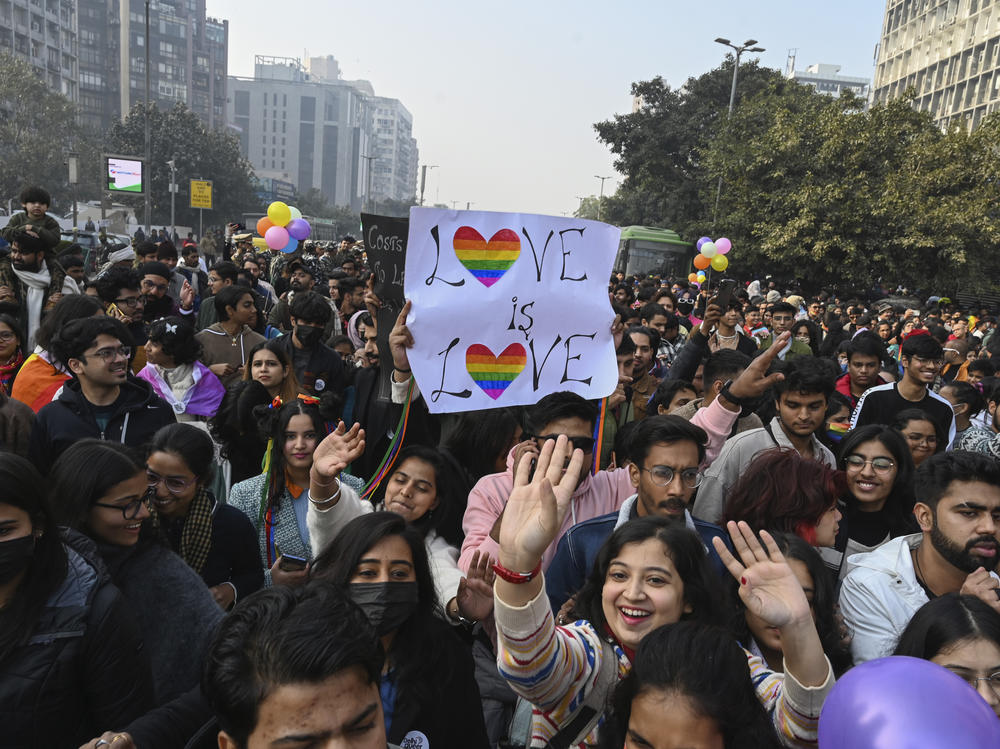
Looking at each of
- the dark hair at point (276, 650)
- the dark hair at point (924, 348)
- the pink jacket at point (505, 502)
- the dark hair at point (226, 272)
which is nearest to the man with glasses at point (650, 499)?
the pink jacket at point (505, 502)

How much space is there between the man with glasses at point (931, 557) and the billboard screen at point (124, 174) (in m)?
30.9

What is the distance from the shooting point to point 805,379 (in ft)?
12.6

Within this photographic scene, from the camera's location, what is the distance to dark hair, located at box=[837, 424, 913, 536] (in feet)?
11.6

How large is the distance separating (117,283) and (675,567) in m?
4.90

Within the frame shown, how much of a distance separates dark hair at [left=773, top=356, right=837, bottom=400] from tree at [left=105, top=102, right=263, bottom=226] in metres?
51.5

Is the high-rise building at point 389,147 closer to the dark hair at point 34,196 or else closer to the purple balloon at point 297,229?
the purple balloon at point 297,229

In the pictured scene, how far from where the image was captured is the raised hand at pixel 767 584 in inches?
73.9

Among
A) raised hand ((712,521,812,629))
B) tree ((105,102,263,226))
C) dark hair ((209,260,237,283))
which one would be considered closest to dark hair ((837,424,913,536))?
raised hand ((712,521,812,629))

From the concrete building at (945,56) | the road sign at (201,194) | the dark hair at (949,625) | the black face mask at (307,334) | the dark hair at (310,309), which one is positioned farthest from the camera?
the concrete building at (945,56)

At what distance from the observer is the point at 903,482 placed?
3.54 m

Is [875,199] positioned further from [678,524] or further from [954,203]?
[678,524]

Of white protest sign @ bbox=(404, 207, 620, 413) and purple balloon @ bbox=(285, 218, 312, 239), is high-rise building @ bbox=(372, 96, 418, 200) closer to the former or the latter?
purple balloon @ bbox=(285, 218, 312, 239)

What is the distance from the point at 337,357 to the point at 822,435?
10.5 feet

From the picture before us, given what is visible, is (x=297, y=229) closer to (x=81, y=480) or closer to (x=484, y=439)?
(x=484, y=439)
